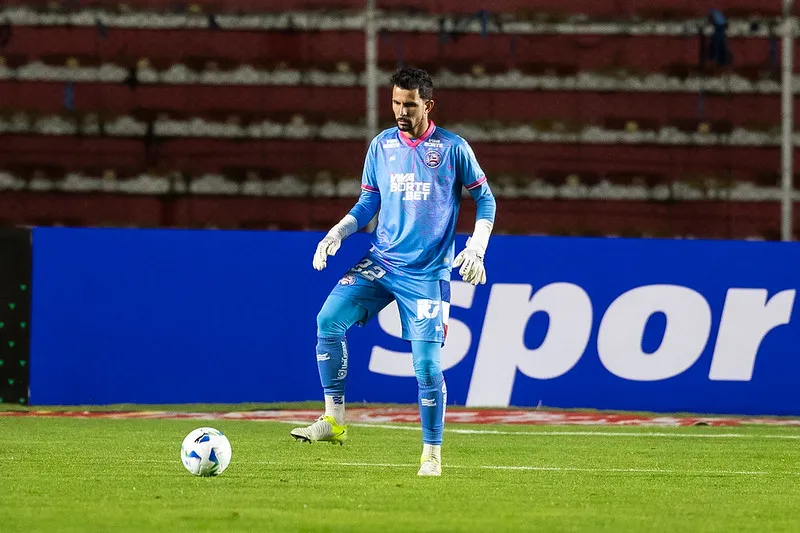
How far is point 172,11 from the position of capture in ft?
64.5

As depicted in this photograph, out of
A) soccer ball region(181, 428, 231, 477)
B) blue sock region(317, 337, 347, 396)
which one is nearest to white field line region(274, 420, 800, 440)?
blue sock region(317, 337, 347, 396)

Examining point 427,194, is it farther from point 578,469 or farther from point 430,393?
point 578,469

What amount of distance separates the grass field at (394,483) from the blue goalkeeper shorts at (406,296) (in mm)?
707

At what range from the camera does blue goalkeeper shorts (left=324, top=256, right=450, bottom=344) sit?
7594mm

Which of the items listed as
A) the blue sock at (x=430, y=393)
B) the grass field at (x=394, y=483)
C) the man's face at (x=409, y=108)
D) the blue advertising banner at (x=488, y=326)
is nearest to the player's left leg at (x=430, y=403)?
the blue sock at (x=430, y=393)

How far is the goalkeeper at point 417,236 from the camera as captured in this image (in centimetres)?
750

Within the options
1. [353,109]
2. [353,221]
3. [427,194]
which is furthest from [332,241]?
[353,109]

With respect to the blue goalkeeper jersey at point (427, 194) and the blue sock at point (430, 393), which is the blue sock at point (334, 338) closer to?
the blue goalkeeper jersey at point (427, 194)

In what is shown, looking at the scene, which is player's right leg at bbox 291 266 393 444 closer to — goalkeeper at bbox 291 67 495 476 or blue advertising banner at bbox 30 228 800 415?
goalkeeper at bbox 291 67 495 476

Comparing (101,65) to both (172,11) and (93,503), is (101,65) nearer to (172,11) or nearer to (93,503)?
(172,11)

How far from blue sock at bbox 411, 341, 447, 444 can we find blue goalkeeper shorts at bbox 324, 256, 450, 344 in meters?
0.09

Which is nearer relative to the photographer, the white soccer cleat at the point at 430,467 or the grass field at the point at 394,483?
the grass field at the point at 394,483

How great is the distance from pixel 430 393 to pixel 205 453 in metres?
1.12

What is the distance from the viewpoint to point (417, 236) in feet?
25.9
